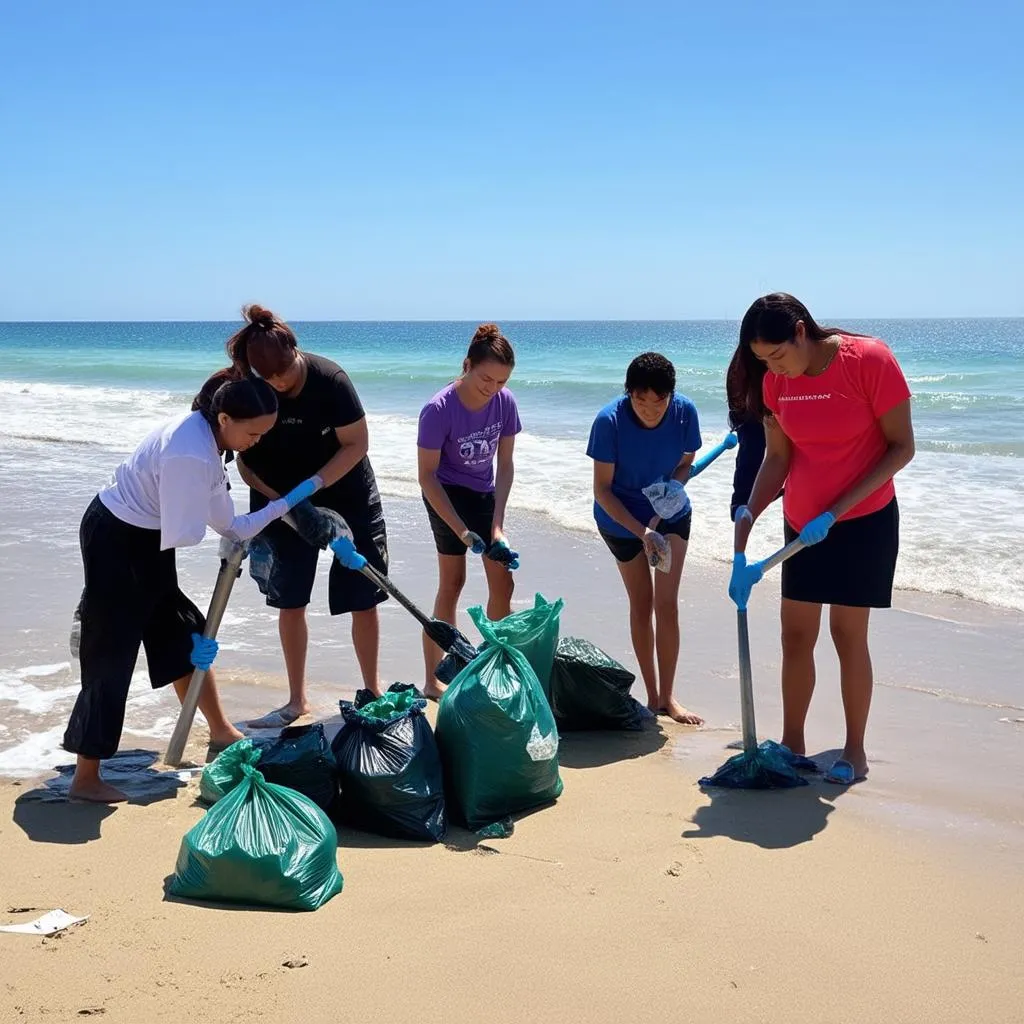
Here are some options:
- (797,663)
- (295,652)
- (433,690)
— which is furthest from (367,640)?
(797,663)

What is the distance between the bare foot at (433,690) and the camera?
169 inches

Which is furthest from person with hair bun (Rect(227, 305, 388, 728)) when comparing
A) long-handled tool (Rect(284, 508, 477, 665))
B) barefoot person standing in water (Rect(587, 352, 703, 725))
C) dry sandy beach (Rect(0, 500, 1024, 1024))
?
barefoot person standing in water (Rect(587, 352, 703, 725))

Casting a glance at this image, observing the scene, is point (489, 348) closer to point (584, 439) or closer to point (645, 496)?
point (645, 496)

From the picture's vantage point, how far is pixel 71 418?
1599 cm

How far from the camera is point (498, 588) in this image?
167 inches

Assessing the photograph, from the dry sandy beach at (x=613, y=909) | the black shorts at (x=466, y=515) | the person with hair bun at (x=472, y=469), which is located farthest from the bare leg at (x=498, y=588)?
the dry sandy beach at (x=613, y=909)

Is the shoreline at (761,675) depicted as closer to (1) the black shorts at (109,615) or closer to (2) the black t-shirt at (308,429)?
(1) the black shorts at (109,615)

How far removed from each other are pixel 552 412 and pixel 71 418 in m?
7.44

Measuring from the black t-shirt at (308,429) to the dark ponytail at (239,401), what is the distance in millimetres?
614

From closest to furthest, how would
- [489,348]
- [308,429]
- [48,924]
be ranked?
[48,924], [308,429], [489,348]

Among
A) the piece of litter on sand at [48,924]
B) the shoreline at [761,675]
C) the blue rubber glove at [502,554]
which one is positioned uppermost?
the blue rubber glove at [502,554]

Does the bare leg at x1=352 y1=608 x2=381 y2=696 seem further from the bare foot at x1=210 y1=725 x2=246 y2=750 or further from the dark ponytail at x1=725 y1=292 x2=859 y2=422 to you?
the dark ponytail at x1=725 y1=292 x2=859 y2=422

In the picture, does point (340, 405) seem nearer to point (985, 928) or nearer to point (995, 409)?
point (985, 928)

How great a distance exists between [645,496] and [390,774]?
153 centimetres
